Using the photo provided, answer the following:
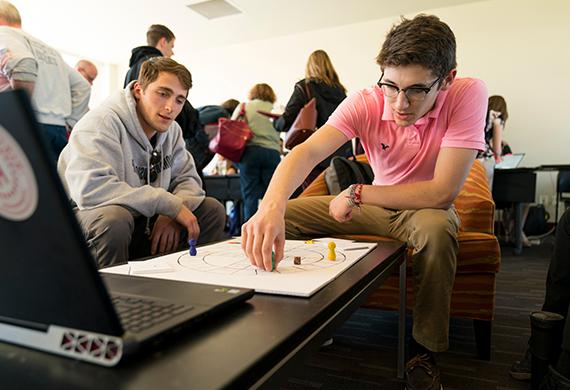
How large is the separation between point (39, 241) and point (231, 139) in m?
2.72

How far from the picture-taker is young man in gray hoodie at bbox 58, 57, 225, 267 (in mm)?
1141

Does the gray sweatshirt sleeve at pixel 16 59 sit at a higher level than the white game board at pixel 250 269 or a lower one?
higher

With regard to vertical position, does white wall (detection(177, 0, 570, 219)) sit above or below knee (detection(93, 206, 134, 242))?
above

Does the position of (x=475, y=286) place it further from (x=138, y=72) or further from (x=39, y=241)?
(x=138, y=72)

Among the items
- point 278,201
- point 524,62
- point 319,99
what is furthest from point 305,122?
point 524,62

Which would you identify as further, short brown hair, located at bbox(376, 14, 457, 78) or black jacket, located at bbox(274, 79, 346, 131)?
black jacket, located at bbox(274, 79, 346, 131)

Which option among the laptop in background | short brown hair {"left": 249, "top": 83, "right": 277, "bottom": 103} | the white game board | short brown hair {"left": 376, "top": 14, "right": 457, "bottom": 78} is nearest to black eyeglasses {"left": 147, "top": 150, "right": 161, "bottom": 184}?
the white game board

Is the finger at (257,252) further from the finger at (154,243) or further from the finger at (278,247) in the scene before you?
the finger at (154,243)

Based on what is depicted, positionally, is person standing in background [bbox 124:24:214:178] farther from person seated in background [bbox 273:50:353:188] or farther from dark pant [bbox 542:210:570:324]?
dark pant [bbox 542:210:570:324]

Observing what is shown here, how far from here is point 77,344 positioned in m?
0.33

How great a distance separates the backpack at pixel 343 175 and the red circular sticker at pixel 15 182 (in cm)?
143

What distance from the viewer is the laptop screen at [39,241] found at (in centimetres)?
26

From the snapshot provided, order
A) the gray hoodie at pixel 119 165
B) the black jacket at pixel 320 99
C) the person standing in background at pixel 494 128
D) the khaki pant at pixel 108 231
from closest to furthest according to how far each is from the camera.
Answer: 1. the khaki pant at pixel 108 231
2. the gray hoodie at pixel 119 165
3. the black jacket at pixel 320 99
4. the person standing in background at pixel 494 128

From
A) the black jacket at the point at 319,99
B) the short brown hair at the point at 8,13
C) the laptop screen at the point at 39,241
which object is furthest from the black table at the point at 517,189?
A: the laptop screen at the point at 39,241
